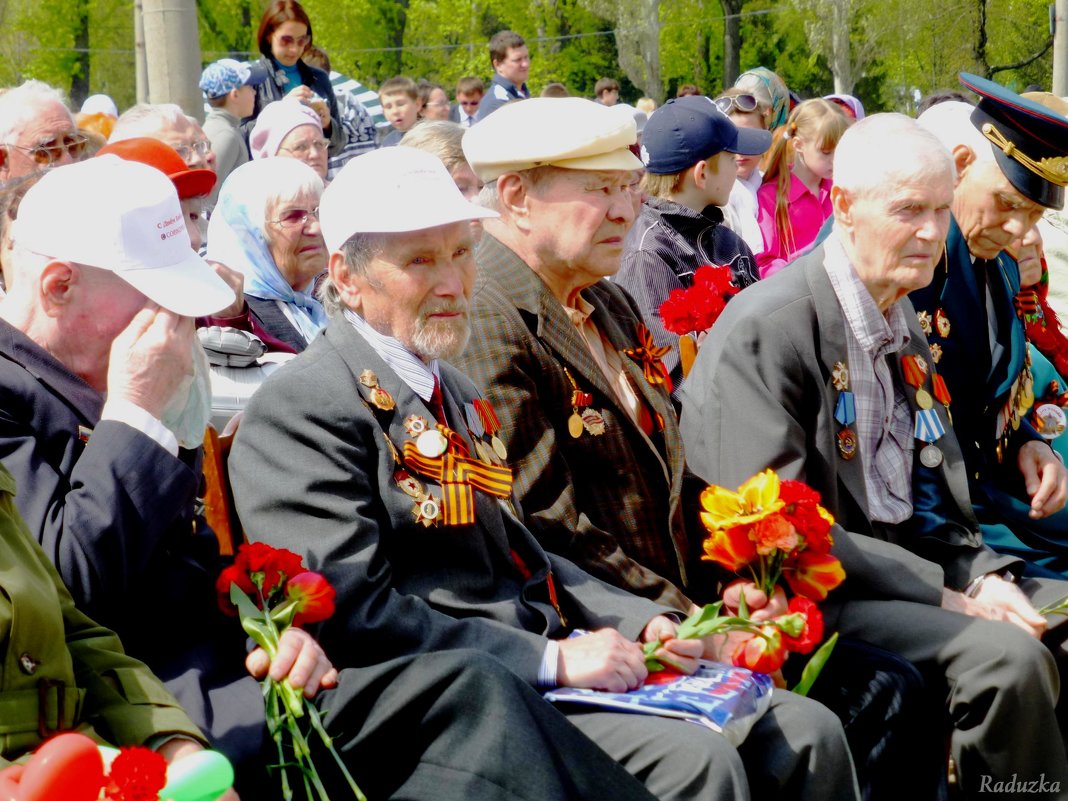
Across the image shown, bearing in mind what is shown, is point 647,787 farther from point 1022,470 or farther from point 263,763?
point 1022,470

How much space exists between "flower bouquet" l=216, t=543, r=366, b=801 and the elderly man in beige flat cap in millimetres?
891

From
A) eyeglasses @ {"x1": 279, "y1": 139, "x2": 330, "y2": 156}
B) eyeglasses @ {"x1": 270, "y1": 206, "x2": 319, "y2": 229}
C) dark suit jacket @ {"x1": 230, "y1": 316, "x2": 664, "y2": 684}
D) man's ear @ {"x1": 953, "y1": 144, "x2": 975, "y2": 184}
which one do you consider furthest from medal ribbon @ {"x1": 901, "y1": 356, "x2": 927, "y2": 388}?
eyeglasses @ {"x1": 279, "y1": 139, "x2": 330, "y2": 156}

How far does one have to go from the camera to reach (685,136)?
5844mm

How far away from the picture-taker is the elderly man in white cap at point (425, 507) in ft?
9.29

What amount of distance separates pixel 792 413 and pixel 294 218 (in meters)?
2.24

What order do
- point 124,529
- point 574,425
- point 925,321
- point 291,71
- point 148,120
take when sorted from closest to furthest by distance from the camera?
point 124,529 → point 574,425 → point 925,321 → point 148,120 → point 291,71

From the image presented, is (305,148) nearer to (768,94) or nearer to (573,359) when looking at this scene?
(573,359)

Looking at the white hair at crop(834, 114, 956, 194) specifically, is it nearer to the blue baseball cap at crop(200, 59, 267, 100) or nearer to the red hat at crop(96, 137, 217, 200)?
the red hat at crop(96, 137, 217, 200)

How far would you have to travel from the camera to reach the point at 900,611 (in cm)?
373

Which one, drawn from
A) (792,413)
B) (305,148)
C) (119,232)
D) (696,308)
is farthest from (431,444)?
(305,148)

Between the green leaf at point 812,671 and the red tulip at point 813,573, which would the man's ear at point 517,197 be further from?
the green leaf at point 812,671

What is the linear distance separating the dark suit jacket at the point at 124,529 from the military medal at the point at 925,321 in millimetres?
2602

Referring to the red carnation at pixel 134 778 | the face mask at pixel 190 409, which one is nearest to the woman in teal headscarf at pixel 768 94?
the face mask at pixel 190 409

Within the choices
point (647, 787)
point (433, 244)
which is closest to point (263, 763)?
point (647, 787)
